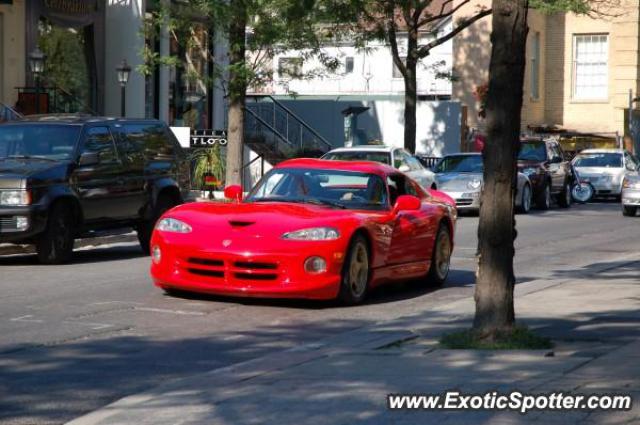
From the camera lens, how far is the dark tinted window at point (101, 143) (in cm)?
1706

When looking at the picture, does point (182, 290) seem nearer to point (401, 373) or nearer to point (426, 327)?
point (426, 327)

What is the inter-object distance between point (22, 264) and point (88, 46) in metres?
19.0

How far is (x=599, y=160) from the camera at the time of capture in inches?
1604

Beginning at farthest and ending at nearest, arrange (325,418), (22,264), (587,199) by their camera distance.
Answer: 1. (587,199)
2. (22,264)
3. (325,418)

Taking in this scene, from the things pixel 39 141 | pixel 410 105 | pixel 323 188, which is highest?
pixel 410 105

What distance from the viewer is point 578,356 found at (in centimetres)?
896

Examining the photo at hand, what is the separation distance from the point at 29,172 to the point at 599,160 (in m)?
27.9

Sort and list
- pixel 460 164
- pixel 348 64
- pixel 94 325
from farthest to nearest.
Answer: pixel 348 64 → pixel 460 164 → pixel 94 325

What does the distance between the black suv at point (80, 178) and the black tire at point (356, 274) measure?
4970 mm

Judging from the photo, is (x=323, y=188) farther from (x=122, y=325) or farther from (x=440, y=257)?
(x=122, y=325)

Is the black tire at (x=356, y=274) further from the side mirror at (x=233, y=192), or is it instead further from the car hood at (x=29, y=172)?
the car hood at (x=29, y=172)

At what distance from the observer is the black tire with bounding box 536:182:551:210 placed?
3366 cm

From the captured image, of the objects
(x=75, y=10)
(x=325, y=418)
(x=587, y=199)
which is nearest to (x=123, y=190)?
(x=325, y=418)

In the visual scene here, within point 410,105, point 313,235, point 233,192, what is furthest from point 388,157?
point 313,235
